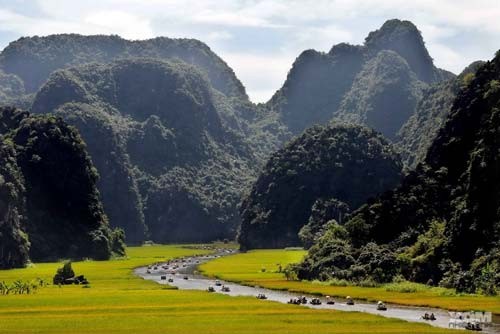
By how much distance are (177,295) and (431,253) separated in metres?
39.4

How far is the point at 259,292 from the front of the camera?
350 ft

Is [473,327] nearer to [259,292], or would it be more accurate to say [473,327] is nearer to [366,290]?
[259,292]

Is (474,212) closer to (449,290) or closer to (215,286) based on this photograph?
(449,290)

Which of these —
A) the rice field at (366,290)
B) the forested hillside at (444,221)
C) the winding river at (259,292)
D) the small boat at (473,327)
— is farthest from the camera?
the forested hillside at (444,221)

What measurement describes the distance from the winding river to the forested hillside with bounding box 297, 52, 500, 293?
57.8 feet

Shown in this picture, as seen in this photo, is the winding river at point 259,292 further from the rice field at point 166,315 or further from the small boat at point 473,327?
the rice field at point 166,315

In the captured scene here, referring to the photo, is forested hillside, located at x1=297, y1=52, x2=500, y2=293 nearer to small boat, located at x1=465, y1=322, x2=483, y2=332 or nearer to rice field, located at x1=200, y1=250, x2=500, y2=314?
rice field, located at x1=200, y1=250, x2=500, y2=314

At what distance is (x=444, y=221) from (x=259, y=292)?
118 ft

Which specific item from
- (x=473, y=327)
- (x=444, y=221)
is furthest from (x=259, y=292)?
(x=473, y=327)

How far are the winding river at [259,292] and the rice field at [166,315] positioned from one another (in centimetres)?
432

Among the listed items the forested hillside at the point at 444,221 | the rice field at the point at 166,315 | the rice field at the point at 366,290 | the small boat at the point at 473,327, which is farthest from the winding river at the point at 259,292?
the forested hillside at the point at 444,221

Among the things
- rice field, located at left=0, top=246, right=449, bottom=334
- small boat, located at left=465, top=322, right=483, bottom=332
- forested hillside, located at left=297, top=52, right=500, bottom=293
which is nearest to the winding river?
small boat, located at left=465, top=322, right=483, bottom=332

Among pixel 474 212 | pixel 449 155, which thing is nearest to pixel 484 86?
pixel 449 155

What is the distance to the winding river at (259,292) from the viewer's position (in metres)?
73.7
